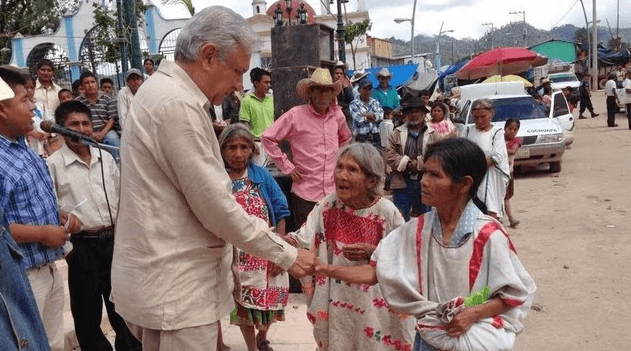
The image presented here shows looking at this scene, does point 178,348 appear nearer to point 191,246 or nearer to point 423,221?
point 191,246

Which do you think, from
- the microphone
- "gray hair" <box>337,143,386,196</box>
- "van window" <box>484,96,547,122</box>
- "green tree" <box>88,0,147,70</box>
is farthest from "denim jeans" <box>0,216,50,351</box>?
"van window" <box>484,96,547,122</box>

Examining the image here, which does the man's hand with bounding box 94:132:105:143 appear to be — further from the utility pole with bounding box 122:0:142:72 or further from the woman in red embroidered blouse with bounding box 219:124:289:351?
the woman in red embroidered blouse with bounding box 219:124:289:351

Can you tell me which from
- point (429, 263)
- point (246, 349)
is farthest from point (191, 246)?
point (246, 349)

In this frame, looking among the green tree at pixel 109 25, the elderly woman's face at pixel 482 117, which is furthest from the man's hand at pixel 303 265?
the green tree at pixel 109 25

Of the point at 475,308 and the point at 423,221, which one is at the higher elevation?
the point at 423,221

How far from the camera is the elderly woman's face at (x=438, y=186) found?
2516 millimetres

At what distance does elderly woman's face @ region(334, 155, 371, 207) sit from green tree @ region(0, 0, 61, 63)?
2154 centimetres

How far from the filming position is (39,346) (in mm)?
2293

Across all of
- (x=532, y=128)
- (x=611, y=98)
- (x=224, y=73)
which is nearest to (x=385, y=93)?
(x=532, y=128)

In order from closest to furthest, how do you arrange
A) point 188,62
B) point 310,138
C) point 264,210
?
point 188,62 < point 264,210 < point 310,138

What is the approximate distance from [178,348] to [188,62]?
1.13m

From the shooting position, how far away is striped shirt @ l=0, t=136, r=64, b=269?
3.03 meters

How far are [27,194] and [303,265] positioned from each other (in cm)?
152

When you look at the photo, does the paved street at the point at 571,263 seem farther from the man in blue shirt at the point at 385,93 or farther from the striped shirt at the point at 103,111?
the striped shirt at the point at 103,111
